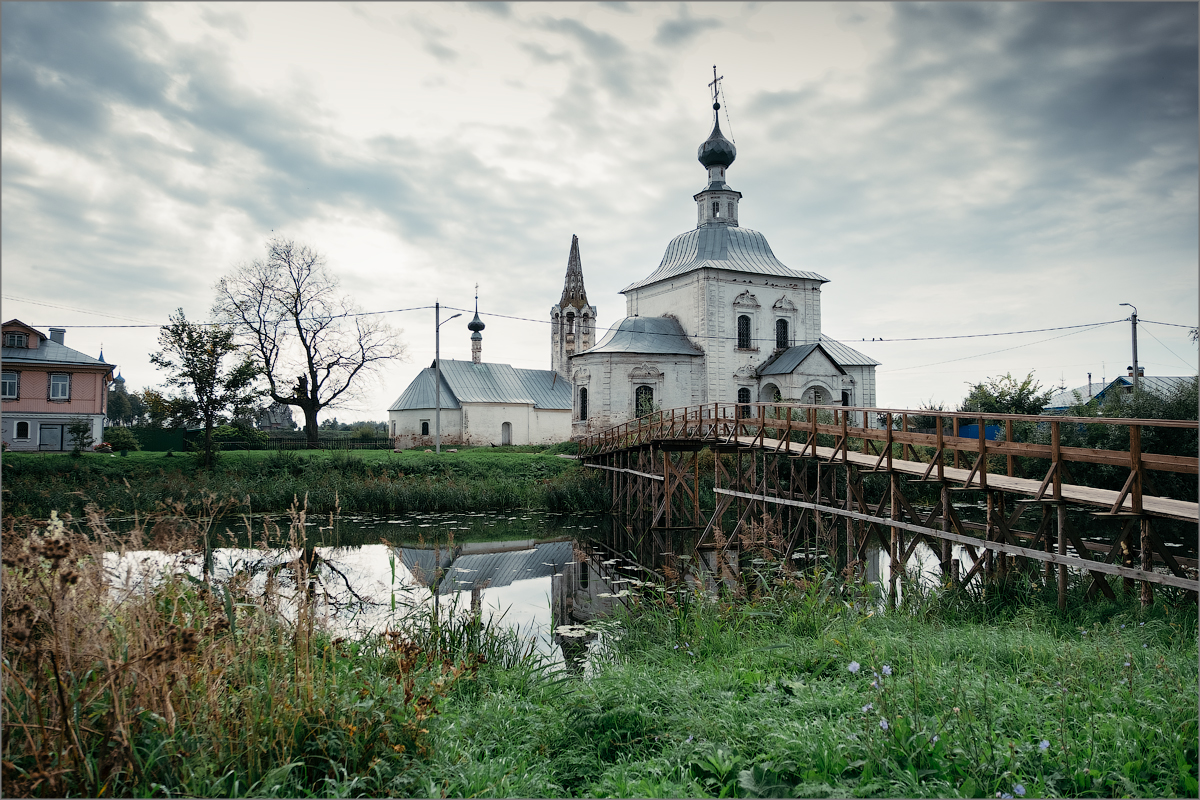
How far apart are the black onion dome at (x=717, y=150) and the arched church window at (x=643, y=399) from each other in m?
13.3

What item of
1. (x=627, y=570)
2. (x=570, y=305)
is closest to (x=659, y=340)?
(x=570, y=305)

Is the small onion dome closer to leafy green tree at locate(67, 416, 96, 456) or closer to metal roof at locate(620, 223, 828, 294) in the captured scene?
metal roof at locate(620, 223, 828, 294)

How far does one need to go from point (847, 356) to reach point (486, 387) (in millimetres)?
20113

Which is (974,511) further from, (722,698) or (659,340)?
(722,698)

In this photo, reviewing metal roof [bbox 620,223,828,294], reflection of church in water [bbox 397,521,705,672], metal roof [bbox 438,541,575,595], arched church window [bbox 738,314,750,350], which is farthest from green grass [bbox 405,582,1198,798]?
metal roof [bbox 620,223,828,294]

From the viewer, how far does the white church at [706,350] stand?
31.3 m

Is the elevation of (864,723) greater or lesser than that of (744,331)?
lesser

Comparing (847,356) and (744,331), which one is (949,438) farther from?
(847,356)

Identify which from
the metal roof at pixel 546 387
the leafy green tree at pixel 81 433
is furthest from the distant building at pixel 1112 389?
the leafy green tree at pixel 81 433

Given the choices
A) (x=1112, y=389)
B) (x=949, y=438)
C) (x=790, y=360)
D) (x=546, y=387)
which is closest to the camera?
(x=949, y=438)

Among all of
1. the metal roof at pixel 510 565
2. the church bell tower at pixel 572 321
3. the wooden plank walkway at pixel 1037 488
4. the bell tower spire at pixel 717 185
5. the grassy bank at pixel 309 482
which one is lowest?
the metal roof at pixel 510 565

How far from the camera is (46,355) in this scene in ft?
90.4

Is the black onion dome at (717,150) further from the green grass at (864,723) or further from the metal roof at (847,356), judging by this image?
the green grass at (864,723)

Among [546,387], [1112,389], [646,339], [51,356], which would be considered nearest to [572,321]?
[546,387]
